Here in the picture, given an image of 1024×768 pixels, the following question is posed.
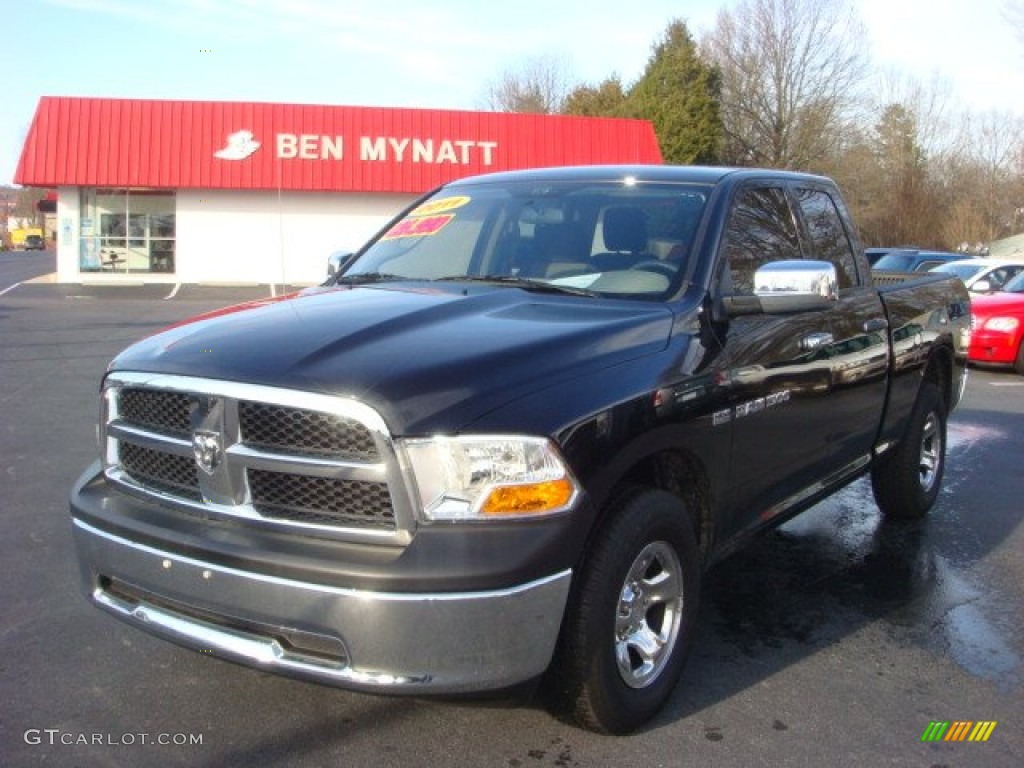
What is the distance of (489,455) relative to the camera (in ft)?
8.81

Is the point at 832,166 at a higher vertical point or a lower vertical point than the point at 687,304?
higher

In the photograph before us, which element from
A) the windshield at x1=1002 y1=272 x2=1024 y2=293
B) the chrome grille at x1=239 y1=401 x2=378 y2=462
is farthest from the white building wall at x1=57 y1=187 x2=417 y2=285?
the chrome grille at x1=239 y1=401 x2=378 y2=462

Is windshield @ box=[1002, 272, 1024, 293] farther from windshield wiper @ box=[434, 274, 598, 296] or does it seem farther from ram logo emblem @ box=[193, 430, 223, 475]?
ram logo emblem @ box=[193, 430, 223, 475]

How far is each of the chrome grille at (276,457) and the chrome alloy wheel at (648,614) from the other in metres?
0.89

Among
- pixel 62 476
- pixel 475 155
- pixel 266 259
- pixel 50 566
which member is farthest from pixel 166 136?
pixel 50 566

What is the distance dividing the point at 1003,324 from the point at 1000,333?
5.3 inches

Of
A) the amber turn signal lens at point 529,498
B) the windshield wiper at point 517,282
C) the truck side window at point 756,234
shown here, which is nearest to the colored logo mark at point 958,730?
the amber turn signal lens at point 529,498

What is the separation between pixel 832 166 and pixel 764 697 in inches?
1945

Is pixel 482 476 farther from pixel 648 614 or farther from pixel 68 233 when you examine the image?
pixel 68 233

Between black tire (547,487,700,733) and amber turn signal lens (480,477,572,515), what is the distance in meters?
0.28

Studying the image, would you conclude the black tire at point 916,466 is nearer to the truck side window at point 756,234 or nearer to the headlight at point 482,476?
the truck side window at point 756,234

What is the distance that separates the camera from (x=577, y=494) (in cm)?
279

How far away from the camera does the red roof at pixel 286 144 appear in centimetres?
2753

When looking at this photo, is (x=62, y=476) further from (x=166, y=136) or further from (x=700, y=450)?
(x=166, y=136)
